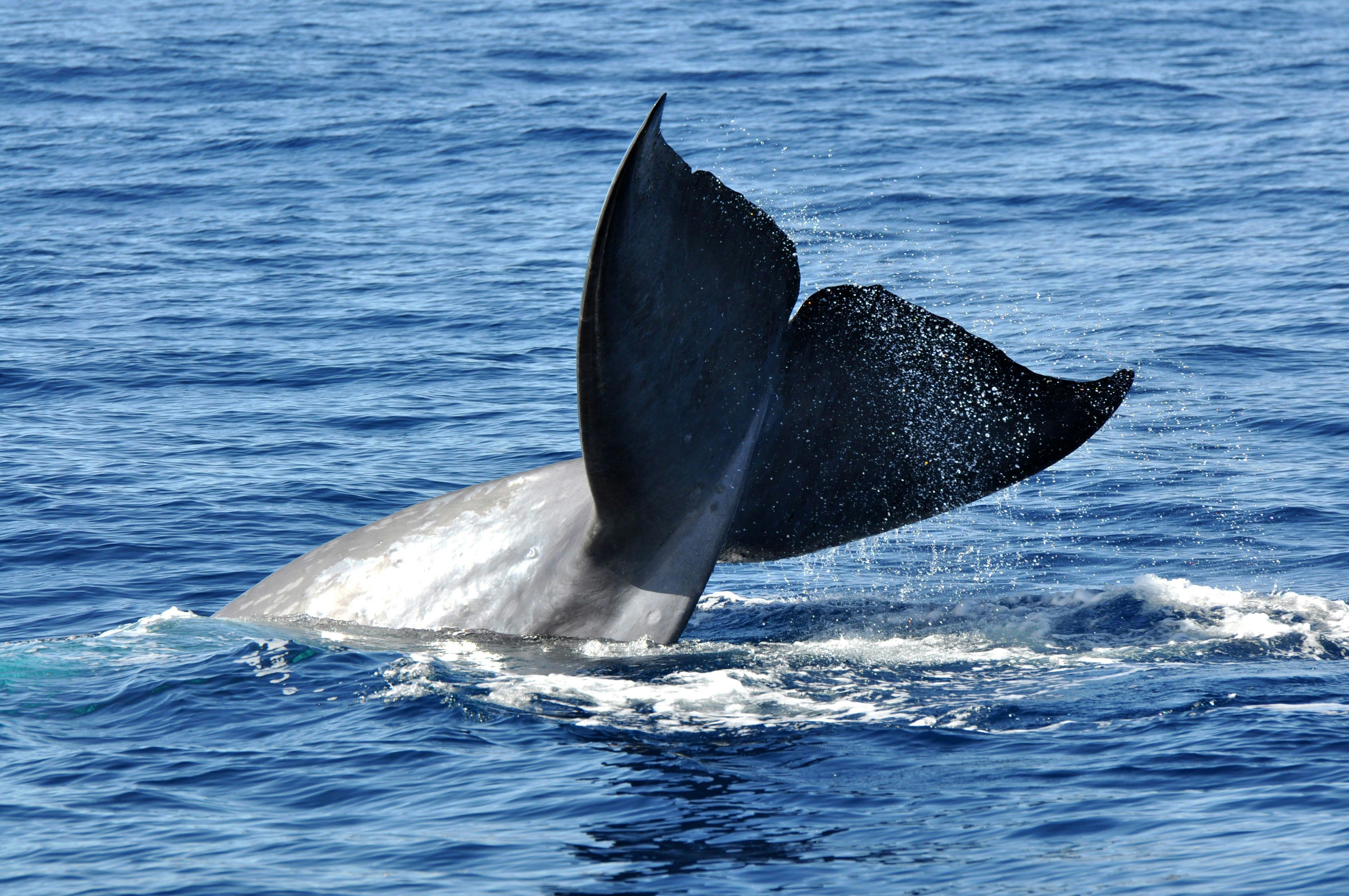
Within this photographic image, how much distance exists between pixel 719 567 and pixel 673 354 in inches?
218

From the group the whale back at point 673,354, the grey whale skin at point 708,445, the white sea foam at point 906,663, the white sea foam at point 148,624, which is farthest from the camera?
the white sea foam at point 148,624

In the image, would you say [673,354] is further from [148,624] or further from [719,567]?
[719,567]

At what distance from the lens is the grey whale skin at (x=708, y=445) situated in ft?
22.0

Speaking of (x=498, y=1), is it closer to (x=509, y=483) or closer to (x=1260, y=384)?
(x=1260, y=384)

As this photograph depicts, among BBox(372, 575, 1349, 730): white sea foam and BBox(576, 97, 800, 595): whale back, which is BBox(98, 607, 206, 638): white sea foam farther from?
BBox(576, 97, 800, 595): whale back

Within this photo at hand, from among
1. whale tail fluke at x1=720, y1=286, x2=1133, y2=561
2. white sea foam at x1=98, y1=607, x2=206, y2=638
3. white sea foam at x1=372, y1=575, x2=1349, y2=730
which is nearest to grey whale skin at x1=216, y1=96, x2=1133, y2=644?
whale tail fluke at x1=720, y1=286, x2=1133, y2=561

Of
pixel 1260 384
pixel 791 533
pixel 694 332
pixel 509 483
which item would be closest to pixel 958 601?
pixel 791 533

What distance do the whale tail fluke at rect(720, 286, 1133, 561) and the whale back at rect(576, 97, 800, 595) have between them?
0.27 meters

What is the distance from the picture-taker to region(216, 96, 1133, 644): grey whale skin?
670 centimetres

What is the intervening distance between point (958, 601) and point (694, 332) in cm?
405

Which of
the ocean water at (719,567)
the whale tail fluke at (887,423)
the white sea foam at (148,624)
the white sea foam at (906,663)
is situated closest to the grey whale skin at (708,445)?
the whale tail fluke at (887,423)

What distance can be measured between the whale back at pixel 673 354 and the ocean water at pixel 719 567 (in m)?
0.91

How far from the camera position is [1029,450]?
7699mm

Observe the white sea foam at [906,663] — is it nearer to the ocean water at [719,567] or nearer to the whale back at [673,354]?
the ocean water at [719,567]
